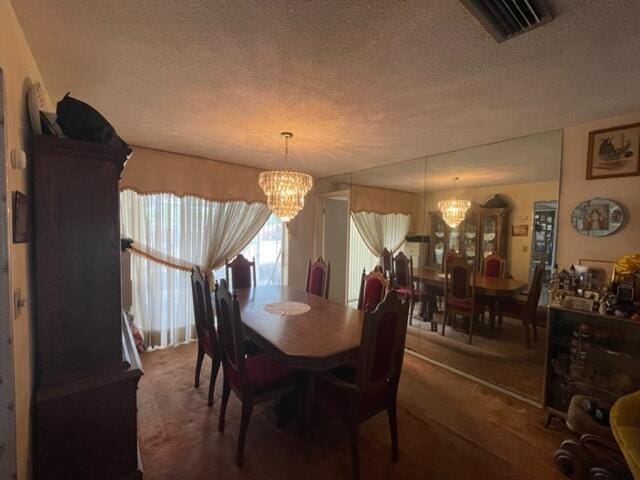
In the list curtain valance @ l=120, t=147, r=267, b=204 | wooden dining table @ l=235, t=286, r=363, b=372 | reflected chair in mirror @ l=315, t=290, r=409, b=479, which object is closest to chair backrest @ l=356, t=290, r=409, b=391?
reflected chair in mirror @ l=315, t=290, r=409, b=479

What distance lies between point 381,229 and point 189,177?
2626 mm

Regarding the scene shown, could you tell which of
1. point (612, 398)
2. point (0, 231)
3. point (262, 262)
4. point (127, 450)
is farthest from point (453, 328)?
point (0, 231)

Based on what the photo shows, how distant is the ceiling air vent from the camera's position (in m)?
1.07

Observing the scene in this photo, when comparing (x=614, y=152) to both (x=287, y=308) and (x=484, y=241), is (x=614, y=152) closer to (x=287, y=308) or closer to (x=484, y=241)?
(x=484, y=241)

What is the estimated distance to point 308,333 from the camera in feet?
6.47

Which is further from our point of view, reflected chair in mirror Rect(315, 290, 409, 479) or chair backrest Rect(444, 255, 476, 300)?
chair backrest Rect(444, 255, 476, 300)

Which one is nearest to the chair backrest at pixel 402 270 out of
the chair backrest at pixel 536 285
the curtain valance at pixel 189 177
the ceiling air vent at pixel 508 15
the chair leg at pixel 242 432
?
the chair backrest at pixel 536 285

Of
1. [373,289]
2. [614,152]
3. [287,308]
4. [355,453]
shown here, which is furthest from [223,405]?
[614,152]

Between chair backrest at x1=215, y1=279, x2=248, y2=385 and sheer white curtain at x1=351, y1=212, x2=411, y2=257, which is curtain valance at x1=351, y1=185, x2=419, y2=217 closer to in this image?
sheer white curtain at x1=351, y1=212, x2=411, y2=257

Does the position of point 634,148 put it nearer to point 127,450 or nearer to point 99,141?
point 99,141

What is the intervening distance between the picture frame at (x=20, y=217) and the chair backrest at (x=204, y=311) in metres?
1.16

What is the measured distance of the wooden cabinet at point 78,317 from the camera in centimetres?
126

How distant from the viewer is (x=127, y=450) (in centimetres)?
145

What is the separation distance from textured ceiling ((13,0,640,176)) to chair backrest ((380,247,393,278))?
1834mm
